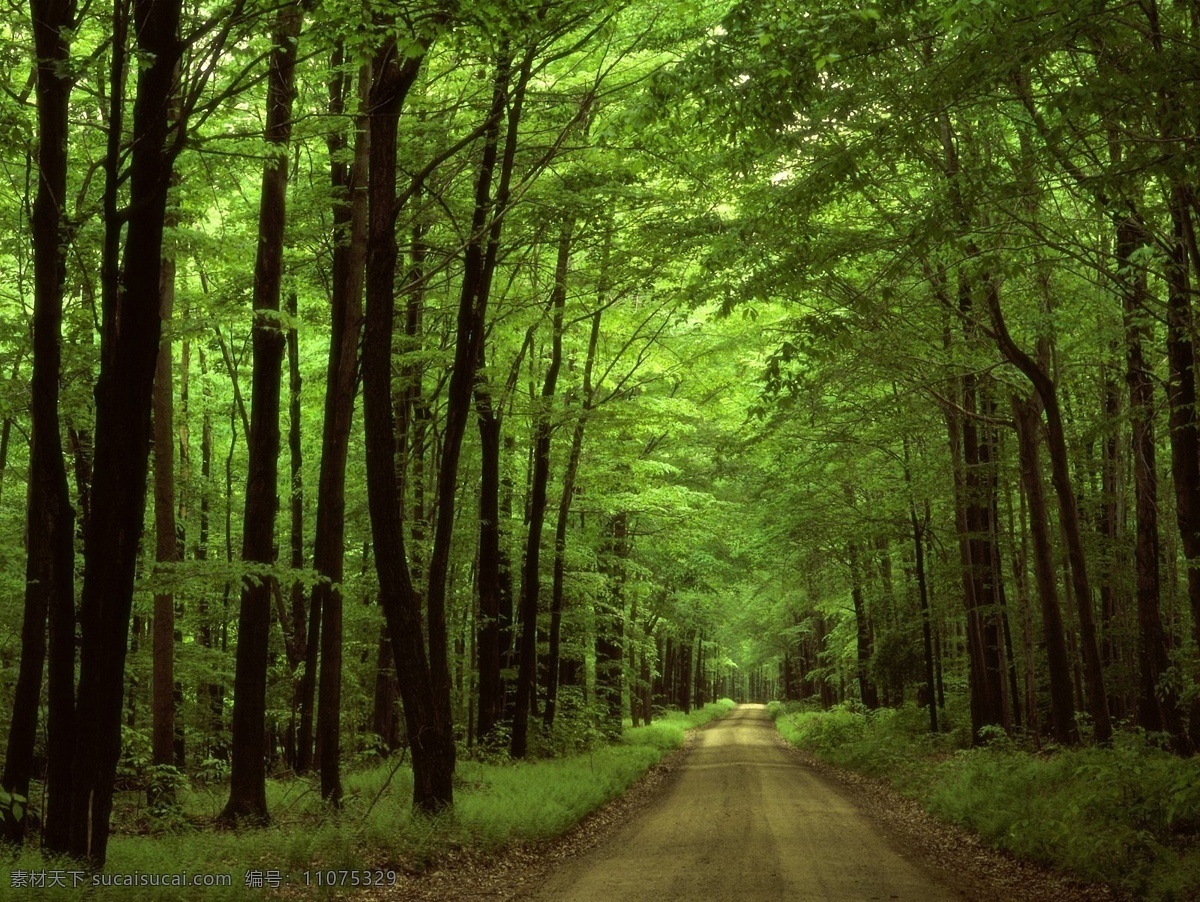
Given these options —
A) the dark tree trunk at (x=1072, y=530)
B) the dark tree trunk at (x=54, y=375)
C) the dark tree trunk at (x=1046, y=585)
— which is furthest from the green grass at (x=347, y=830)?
the dark tree trunk at (x=1072, y=530)

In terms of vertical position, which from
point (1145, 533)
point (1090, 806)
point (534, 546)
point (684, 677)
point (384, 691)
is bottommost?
point (684, 677)

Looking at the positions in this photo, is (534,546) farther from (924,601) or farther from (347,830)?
(924,601)

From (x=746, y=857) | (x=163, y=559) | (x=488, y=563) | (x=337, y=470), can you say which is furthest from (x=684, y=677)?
(x=337, y=470)

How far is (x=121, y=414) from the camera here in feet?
23.6

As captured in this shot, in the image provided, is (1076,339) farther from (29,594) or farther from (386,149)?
(29,594)

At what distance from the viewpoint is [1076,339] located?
1502cm

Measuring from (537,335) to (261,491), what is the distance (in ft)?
30.7

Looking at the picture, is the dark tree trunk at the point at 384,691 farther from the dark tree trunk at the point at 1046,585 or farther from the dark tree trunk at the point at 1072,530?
the dark tree trunk at the point at 1072,530

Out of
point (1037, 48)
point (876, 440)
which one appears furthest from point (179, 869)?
point (876, 440)

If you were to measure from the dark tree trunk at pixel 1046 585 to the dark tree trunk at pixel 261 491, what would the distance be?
39.7 feet

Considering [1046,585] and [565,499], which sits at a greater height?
[565,499]

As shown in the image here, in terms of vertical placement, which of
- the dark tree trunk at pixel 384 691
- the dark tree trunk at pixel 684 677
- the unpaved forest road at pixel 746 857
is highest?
the dark tree trunk at pixel 384 691

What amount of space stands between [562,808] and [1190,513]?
9253mm

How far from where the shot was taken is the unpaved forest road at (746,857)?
8.62 meters
